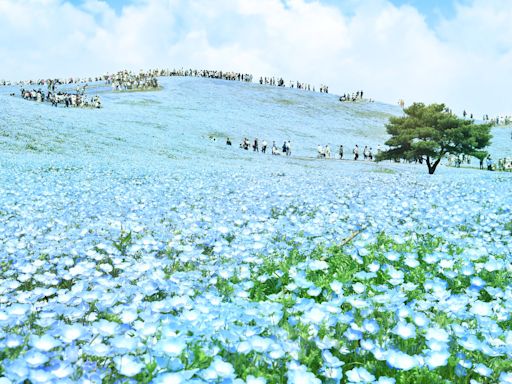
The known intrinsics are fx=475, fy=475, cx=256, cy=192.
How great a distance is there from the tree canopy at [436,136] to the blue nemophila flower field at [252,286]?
63.8ft

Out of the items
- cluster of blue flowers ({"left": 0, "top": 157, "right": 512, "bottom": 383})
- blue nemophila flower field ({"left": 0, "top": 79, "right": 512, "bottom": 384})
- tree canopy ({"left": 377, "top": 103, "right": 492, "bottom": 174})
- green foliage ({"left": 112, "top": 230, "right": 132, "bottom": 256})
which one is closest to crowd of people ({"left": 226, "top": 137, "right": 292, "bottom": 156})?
tree canopy ({"left": 377, "top": 103, "right": 492, "bottom": 174})

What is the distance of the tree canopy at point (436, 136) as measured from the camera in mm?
31203

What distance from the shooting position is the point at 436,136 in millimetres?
32156

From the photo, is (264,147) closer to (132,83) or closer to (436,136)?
(436,136)

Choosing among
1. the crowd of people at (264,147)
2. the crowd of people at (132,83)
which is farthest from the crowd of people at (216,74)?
the crowd of people at (264,147)

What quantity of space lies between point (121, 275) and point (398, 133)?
33.8 metres

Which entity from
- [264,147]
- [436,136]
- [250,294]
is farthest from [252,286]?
[264,147]

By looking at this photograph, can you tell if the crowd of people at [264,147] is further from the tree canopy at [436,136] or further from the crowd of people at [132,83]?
the crowd of people at [132,83]

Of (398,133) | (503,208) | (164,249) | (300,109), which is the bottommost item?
(164,249)

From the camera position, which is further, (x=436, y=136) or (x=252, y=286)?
(x=436, y=136)

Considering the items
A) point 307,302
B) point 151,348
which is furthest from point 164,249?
point 151,348

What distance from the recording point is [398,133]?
3575 centimetres

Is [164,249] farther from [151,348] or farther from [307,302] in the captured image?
[151,348]

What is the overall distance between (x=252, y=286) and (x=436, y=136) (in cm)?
3056
